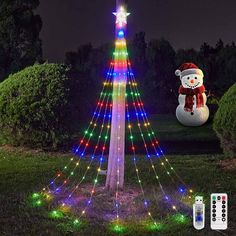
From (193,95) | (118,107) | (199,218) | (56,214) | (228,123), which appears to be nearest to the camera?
(199,218)

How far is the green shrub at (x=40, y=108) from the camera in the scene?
13523mm

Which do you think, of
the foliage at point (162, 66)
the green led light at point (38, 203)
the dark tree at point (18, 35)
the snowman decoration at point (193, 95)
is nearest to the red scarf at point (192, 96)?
the snowman decoration at point (193, 95)

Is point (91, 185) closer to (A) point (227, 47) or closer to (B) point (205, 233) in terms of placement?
(B) point (205, 233)

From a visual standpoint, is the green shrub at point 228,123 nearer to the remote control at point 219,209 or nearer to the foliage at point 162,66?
the remote control at point 219,209

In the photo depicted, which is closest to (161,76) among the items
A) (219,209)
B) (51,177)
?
(51,177)

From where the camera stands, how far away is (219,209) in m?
5.39

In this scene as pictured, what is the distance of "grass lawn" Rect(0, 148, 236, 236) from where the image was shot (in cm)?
652

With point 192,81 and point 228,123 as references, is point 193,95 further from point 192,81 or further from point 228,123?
point 228,123

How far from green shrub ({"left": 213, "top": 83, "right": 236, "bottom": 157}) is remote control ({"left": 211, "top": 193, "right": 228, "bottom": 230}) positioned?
608 centimetres

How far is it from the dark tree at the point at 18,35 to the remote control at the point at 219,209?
17454 mm

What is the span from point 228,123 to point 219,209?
21.0 ft

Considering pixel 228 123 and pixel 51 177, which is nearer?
pixel 51 177

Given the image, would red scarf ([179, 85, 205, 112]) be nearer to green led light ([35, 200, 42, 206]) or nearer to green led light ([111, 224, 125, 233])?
green led light ([35, 200, 42, 206])

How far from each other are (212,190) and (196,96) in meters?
7.29
